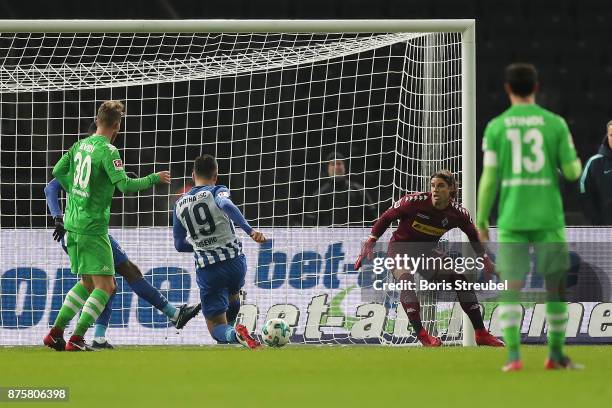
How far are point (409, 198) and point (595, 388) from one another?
16.2 feet

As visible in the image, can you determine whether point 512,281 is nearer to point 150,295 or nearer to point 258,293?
point 150,295

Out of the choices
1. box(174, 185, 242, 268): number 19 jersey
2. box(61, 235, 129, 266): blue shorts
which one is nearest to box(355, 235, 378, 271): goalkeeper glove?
box(174, 185, 242, 268): number 19 jersey

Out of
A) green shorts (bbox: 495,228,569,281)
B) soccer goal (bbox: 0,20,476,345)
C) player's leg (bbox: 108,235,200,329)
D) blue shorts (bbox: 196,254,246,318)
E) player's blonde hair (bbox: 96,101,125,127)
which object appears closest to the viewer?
green shorts (bbox: 495,228,569,281)

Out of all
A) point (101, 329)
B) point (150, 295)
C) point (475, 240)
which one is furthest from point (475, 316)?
point (101, 329)

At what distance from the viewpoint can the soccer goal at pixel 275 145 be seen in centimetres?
1146

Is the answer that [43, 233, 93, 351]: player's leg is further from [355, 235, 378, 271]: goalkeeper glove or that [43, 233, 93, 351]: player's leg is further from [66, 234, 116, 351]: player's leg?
[355, 235, 378, 271]: goalkeeper glove

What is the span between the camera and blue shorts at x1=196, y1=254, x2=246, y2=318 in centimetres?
1009

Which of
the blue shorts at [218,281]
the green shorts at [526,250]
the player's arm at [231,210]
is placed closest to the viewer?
the green shorts at [526,250]

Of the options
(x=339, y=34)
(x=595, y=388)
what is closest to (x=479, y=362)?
(x=595, y=388)

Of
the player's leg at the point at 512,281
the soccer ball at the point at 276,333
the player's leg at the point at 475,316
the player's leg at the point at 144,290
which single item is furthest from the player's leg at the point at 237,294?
the player's leg at the point at 512,281

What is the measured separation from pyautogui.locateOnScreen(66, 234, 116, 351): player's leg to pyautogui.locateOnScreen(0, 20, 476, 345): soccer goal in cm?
197

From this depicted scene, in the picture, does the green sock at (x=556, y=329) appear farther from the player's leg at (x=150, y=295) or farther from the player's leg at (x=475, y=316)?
the player's leg at (x=150, y=295)

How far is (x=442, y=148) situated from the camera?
11.5 m

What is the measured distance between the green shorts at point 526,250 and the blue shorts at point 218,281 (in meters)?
3.32
